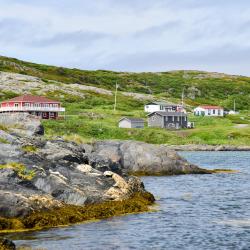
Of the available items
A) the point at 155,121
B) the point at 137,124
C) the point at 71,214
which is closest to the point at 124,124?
the point at 137,124

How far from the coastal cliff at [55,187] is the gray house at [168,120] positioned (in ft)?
399

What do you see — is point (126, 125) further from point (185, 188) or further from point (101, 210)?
point (101, 210)

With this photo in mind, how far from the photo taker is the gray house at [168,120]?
593 feet

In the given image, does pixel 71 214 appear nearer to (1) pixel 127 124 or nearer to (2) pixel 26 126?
(2) pixel 26 126

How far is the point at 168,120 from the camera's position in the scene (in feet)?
600

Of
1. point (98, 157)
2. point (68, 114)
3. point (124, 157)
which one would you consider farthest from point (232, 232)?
point (68, 114)

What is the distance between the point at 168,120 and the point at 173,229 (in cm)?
14484

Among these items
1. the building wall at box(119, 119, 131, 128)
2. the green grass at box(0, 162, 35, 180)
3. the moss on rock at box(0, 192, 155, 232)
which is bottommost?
the moss on rock at box(0, 192, 155, 232)

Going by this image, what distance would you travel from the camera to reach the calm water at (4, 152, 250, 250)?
3409cm

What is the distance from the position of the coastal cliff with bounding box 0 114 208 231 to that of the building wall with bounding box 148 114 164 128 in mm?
121717

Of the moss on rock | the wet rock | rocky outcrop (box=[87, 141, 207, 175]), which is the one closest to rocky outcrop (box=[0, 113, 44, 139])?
rocky outcrop (box=[87, 141, 207, 175])

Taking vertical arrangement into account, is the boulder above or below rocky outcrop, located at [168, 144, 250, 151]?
above

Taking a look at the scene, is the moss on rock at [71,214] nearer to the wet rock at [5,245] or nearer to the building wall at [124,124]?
the wet rock at [5,245]

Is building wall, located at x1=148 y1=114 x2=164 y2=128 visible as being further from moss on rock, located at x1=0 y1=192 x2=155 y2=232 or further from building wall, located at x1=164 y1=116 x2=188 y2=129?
moss on rock, located at x1=0 y1=192 x2=155 y2=232
